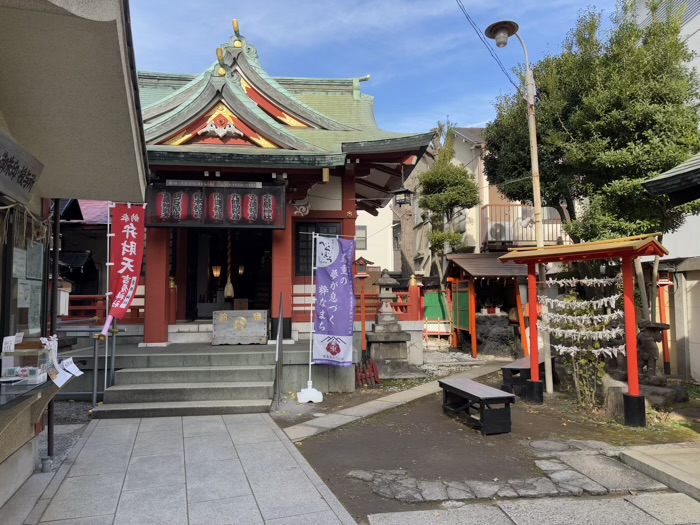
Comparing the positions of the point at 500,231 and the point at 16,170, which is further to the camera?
the point at 500,231

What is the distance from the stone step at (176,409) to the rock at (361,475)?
9.65ft

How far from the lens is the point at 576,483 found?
16.5 ft

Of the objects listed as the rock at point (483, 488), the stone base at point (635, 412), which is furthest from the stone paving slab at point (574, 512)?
the stone base at point (635, 412)

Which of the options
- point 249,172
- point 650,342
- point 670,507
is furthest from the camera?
point 249,172

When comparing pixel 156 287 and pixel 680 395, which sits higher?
pixel 156 287

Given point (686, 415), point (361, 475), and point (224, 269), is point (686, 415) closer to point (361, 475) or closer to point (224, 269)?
point (361, 475)

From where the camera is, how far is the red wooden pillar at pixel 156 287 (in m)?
10.8

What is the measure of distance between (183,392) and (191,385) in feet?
0.93

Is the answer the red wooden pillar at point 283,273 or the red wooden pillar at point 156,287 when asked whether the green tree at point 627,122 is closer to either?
the red wooden pillar at point 283,273

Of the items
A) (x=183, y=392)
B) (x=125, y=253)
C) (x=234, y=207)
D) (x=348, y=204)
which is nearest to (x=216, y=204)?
(x=234, y=207)

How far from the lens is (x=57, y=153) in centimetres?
471

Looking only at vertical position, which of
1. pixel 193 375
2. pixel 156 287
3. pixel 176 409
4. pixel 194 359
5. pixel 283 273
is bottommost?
pixel 176 409

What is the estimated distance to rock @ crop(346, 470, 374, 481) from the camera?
17.4ft

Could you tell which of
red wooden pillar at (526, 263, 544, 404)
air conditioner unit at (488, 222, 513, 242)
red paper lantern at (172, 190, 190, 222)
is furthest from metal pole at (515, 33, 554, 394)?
air conditioner unit at (488, 222, 513, 242)
